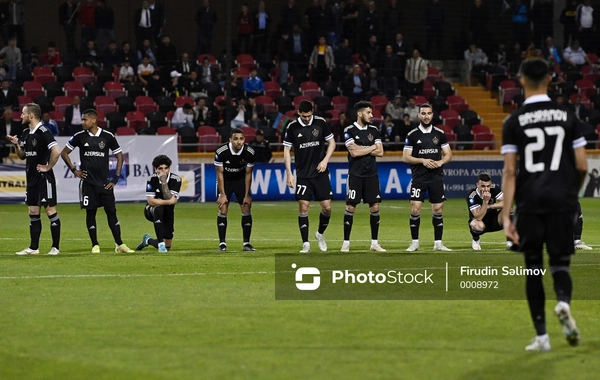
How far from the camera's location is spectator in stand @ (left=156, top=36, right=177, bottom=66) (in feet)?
107

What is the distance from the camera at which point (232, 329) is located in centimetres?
830

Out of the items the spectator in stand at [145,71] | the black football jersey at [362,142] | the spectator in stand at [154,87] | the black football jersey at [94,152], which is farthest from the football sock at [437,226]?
the spectator in stand at [145,71]

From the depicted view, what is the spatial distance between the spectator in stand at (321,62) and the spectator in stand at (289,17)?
114cm

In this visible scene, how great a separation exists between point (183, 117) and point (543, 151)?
23209 millimetres

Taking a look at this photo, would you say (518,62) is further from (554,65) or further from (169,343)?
(169,343)

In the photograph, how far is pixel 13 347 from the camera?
25.1 feet

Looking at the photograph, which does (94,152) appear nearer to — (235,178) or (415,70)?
(235,178)

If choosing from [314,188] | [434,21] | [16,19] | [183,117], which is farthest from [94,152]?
[434,21]

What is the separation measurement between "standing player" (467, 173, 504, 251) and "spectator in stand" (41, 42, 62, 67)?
20.0m

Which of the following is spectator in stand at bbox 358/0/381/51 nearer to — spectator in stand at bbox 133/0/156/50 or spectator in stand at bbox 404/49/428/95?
spectator in stand at bbox 404/49/428/95

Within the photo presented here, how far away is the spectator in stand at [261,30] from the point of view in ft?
109

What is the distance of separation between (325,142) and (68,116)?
14.9 meters

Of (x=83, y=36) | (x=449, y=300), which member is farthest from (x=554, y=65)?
(x=449, y=300)

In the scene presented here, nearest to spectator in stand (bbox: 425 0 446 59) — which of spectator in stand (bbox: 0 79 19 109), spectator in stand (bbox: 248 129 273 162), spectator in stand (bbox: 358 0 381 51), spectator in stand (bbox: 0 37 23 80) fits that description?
spectator in stand (bbox: 358 0 381 51)
